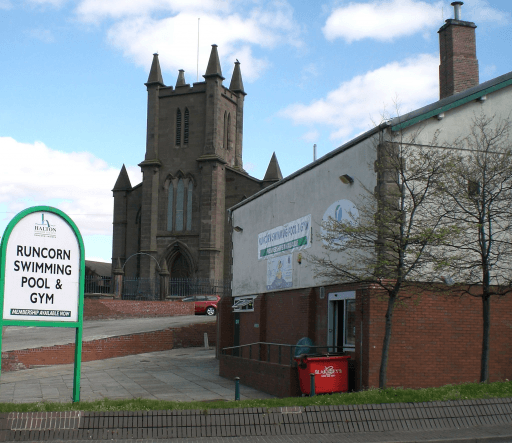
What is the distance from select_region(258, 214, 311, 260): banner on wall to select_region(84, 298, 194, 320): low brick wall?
16.3 m

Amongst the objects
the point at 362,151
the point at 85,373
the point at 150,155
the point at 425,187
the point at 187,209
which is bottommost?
the point at 85,373

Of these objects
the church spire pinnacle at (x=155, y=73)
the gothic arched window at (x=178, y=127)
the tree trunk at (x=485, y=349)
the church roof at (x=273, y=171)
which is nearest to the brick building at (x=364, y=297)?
the tree trunk at (x=485, y=349)

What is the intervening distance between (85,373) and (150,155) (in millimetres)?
36536

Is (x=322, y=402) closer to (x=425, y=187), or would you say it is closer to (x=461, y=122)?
(x=425, y=187)

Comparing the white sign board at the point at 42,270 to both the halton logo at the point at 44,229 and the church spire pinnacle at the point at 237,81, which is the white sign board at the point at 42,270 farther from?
the church spire pinnacle at the point at 237,81

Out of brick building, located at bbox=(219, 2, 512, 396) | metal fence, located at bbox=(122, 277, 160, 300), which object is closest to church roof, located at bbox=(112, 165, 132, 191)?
metal fence, located at bbox=(122, 277, 160, 300)

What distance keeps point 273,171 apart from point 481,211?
3983cm

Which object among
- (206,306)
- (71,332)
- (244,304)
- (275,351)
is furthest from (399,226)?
(206,306)

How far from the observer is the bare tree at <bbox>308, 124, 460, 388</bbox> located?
12.6 meters

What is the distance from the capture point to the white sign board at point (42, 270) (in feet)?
33.8

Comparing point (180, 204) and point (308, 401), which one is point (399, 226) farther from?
point (180, 204)

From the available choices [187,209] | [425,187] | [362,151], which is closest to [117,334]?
[362,151]

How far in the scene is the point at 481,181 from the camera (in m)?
13.5

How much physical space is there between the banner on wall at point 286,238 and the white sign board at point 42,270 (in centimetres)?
841
